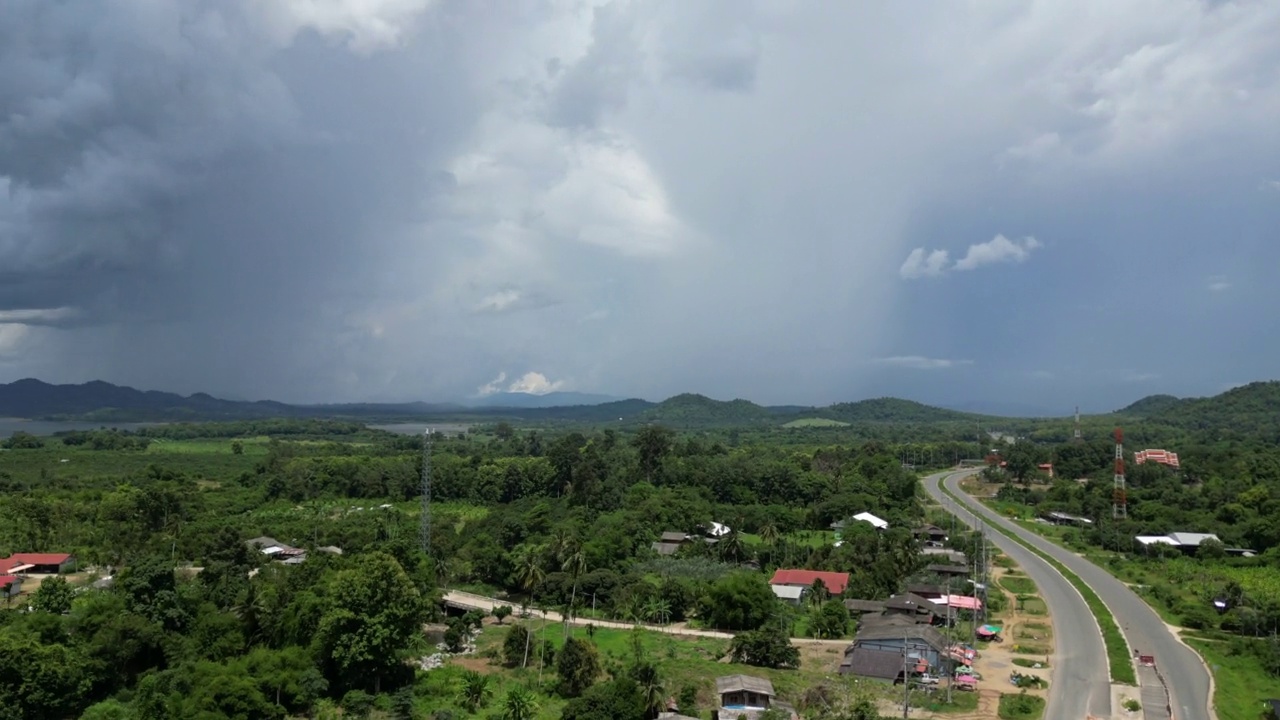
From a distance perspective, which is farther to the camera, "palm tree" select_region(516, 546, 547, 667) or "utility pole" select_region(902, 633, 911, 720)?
"palm tree" select_region(516, 546, 547, 667)

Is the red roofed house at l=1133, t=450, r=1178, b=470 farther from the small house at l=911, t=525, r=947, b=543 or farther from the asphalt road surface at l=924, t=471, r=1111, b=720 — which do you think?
the asphalt road surface at l=924, t=471, r=1111, b=720

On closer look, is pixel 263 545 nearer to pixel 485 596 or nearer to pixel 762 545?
pixel 485 596

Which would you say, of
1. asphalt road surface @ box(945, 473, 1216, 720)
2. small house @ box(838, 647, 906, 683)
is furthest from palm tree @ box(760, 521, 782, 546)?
small house @ box(838, 647, 906, 683)

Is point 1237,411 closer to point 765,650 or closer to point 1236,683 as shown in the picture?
point 1236,683

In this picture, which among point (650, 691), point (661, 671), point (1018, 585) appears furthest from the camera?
point (1018, 585)

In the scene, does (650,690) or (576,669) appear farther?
(576,669)

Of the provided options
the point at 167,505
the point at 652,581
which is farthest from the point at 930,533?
the point at 167,505

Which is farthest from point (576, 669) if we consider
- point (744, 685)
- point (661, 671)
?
point (744, 685)
